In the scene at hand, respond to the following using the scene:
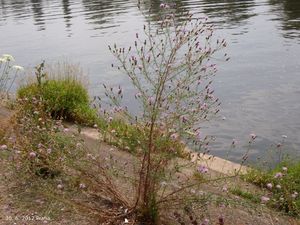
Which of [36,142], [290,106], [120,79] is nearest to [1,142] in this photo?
[36,142]

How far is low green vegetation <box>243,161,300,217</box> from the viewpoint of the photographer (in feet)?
18.7

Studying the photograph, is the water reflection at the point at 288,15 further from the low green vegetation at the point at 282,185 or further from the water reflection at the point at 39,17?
the water reflection at the point at 39,17

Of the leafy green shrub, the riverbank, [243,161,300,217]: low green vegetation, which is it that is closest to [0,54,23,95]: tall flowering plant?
the leafy green shrub

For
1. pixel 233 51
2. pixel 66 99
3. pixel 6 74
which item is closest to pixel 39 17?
pixel 233 51

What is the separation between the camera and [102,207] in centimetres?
510

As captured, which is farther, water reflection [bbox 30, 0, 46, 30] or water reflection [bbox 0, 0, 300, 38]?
water reflection [bbox 30, 0, 46, 30]

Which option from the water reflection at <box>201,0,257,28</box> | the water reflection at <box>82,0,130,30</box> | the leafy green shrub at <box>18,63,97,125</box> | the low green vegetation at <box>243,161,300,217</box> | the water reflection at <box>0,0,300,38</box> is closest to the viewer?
the low green vegetation at <box>243,161,300,217</box>

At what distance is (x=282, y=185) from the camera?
614 centimetres

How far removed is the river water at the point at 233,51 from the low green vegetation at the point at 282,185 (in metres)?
2.06

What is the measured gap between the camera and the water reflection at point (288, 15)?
20319mm

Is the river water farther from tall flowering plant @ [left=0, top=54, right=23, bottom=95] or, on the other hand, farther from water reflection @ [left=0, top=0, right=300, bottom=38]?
tall flowering plant @ [left=0, top=54, right=23, bottom=95]

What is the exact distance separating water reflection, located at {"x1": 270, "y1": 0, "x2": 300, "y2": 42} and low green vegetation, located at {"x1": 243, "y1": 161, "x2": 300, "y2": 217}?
44.1 feet

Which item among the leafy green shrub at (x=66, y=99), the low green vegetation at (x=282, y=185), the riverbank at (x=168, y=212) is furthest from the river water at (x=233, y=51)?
the leafy green shrub at (x=66, y=99)

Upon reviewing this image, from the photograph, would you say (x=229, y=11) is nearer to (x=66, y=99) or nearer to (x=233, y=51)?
(x=233, y=51)
